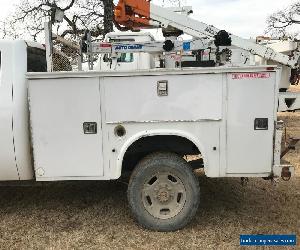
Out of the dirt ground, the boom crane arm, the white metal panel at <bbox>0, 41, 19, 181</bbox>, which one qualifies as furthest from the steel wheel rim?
the boom crane arm

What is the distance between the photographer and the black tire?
14.9 feet

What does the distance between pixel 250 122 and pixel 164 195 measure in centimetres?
121

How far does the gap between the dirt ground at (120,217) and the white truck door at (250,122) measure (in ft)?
2.47

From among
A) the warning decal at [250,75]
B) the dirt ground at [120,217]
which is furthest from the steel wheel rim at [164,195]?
the warning decal at [250,75]

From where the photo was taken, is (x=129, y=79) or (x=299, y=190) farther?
(x=299, y=190)

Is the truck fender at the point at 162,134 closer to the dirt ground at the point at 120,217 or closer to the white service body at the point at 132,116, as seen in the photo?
the white service body at the point at 132,116

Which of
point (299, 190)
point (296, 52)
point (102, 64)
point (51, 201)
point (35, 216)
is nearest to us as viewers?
point (35, 216)

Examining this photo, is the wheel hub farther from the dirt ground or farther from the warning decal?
the warning decal

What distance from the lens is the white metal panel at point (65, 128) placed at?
4453mm

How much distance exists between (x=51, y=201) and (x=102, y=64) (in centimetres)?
525

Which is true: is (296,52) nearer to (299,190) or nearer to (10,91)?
(299,190)

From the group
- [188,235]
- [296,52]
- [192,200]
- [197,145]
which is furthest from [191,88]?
[296,52]

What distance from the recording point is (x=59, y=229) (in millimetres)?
4719

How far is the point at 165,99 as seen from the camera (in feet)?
14.4
